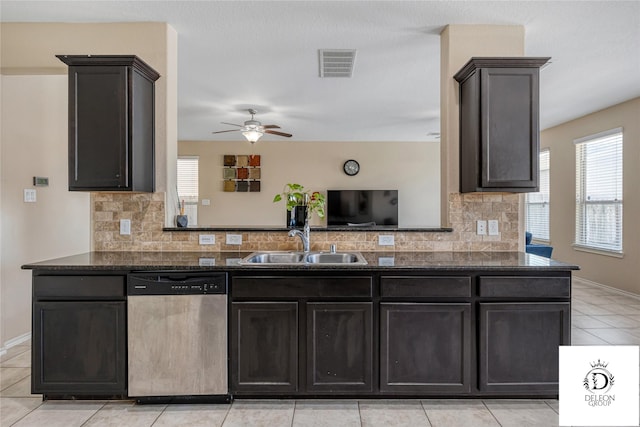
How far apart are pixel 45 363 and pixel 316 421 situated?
5.45 ft

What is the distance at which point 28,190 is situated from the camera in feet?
10.8

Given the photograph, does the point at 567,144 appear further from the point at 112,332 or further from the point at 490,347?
the point at 112,332

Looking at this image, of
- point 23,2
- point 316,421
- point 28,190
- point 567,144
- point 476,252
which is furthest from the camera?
point 567,144

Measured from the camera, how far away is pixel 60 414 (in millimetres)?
2188

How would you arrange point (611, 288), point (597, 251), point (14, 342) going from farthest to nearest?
point (597, 251) < point (611, 288) < point (14, 342)

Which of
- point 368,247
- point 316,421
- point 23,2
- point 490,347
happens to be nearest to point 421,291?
point 490,347

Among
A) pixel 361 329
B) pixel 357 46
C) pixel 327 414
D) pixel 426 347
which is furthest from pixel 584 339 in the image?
pixel 357 46

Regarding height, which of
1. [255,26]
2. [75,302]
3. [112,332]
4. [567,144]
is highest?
[255,26]

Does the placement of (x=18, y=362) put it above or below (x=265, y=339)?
below

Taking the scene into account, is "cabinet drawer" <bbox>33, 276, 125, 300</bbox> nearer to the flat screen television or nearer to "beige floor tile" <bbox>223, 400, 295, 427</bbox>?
"beige floor tile" <bbox>223, 400, 295, 427</bbox>

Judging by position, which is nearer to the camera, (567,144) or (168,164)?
(168,164)

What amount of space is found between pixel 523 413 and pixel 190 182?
22.7ft

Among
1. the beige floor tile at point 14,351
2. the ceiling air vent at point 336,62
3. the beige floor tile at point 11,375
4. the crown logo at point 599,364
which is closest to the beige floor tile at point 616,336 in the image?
the crown logo at point 599,364

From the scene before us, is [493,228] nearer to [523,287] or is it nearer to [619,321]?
[523,287]
